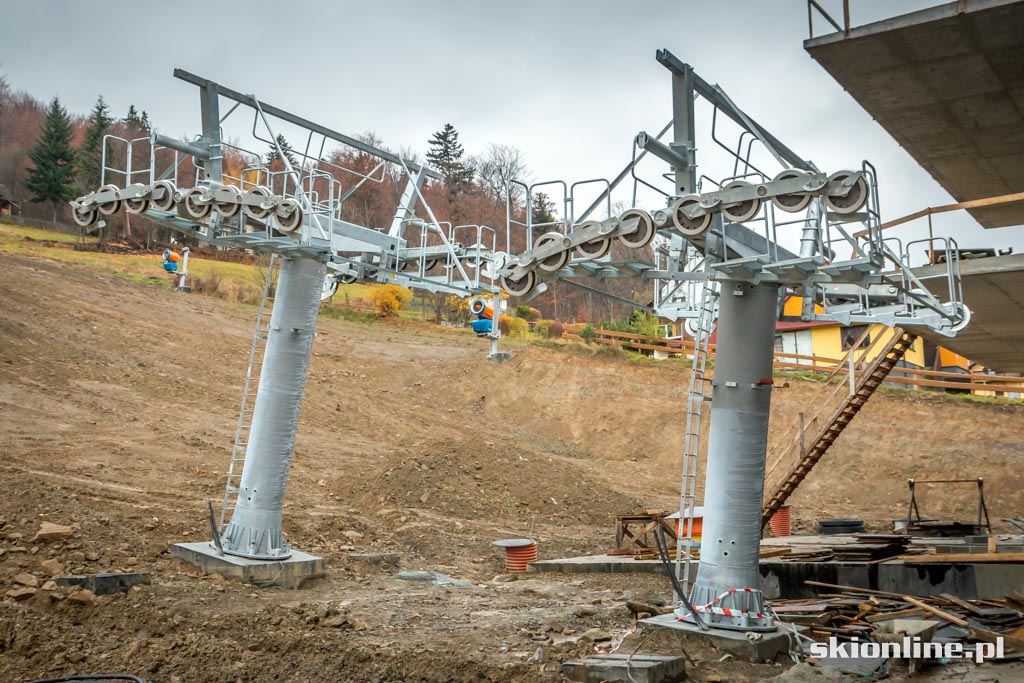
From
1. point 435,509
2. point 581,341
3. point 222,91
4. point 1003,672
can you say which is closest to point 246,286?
point 581,341

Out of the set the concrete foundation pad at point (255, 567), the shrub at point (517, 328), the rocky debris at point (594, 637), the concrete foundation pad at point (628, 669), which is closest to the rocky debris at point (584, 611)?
the rocky debris at point (594, 637)

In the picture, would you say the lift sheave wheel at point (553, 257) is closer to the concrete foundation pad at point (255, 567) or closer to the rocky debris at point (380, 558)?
the concrete foundation pad at point (255, 567)

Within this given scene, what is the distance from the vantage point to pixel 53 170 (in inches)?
2350

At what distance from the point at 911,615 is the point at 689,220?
5743 mm

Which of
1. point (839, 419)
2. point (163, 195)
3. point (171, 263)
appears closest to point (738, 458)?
point (163, 195)

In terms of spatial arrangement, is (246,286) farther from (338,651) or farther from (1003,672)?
(1003,672)

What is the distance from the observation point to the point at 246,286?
4484 centimetres

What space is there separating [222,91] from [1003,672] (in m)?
12.6

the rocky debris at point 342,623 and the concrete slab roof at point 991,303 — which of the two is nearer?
the rocky debris at point 342,623

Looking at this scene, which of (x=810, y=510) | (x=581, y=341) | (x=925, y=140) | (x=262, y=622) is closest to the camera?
(x=262, y=622)

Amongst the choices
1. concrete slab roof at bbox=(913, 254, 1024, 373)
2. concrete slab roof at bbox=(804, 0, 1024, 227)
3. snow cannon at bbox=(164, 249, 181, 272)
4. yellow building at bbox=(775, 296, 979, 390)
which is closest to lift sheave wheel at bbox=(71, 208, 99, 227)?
concrete slab roof at bbox=(804, 0, 1024, 227)

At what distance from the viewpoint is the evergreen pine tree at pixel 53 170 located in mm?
59219

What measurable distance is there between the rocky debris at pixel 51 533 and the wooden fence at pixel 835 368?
1135 inches

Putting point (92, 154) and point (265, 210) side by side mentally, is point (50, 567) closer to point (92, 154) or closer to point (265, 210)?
point (265, 210)
